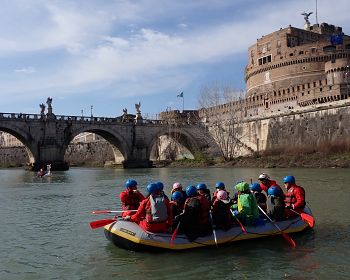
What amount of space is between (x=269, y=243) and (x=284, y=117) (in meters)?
50.8

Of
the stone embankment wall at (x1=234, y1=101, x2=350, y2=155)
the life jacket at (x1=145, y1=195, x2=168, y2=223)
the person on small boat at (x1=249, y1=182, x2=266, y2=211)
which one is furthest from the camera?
the stone embankment wall at (x1=234, y1=101, x2=350, y2=155)

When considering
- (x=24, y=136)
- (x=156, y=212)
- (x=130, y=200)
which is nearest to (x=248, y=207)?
(x=156, y=212)

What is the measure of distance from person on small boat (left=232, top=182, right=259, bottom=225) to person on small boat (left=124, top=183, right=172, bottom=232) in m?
1.95

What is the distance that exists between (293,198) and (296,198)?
12 centimetres

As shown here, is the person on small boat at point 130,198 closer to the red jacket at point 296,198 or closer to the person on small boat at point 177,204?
the person on small boat at point 177,204

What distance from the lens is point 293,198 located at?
12.4m

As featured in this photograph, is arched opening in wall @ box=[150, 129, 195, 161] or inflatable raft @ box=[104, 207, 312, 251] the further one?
arched opening in wall @ box=[150, 129, 195, 161]

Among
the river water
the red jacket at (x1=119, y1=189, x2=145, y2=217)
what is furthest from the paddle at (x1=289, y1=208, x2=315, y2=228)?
the red jacket at (x1=119, y1=189, x2=145, y2=217)

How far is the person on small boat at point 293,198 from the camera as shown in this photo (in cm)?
1216

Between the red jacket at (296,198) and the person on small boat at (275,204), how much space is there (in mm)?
725

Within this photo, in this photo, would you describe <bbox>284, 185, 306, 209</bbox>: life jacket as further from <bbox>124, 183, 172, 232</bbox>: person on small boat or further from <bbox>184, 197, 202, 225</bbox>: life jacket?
<bbox>124, 183, 172, 232</bbox>: person on small boat

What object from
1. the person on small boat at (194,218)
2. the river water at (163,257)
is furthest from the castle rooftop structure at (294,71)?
the person on small boat at (194,218)

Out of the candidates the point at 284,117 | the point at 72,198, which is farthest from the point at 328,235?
the point at 284,117

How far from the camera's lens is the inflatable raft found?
32.8 feet
